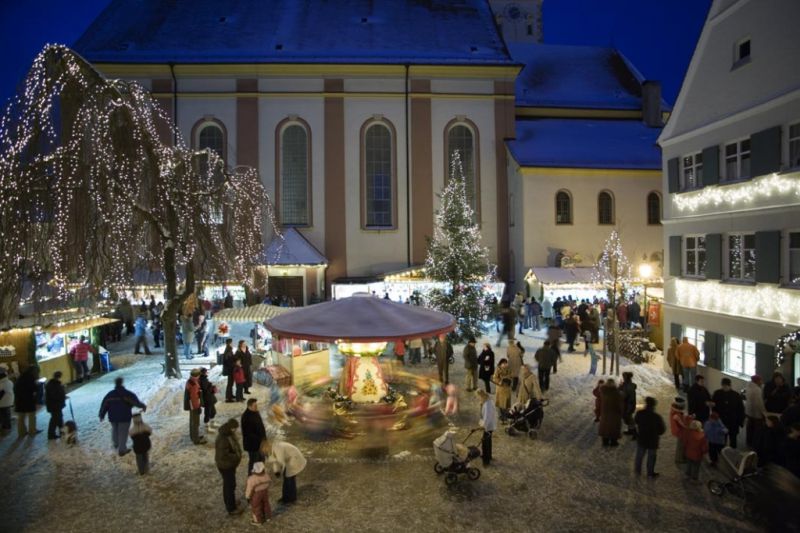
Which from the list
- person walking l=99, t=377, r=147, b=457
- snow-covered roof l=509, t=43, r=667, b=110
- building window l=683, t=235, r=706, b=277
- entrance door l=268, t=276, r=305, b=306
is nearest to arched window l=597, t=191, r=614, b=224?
snow-covered roof l=509, t=43, r=667, b=110

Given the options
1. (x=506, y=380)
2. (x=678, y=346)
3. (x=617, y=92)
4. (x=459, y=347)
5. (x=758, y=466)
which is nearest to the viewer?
(x=758, y=466)

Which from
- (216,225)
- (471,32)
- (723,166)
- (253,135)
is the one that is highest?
(471,32)

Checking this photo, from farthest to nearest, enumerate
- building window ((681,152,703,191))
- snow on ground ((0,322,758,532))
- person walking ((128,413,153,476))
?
building window ((681,152,703,191))
person walking ((128,413,153,476))
snow on ground ((0,322,758,532))

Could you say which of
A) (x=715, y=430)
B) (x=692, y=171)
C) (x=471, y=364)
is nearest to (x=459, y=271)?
(x=471, y=364)

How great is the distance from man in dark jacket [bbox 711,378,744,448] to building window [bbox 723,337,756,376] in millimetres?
3786

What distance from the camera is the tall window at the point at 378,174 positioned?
32344 mm

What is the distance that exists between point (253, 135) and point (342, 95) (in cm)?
526

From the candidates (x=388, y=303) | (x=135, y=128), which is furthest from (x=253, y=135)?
(x=388, y=303)

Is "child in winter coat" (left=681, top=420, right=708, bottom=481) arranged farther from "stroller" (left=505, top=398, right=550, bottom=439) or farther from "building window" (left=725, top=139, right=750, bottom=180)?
"building window" (left=725, top=139, right=750, bottom=180)

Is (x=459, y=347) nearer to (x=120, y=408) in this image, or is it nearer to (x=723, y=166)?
(x=723, y=166)

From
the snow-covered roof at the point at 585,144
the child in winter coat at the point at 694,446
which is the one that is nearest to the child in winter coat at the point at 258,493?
the child in winter coat at the point at 694,446

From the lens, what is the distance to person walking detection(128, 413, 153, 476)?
8898mm

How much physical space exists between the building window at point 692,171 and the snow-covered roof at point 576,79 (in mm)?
21208

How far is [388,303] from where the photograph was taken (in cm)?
1248
